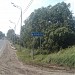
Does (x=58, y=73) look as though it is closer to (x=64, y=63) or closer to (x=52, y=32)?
(x=64, y=63)

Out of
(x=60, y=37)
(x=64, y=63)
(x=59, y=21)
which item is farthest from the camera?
(x=59, y=21)

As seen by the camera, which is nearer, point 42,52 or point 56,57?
point 56,57

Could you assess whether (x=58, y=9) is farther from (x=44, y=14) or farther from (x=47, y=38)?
(x=47, y=38)

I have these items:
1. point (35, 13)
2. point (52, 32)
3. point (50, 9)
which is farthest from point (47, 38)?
point (35, 13)

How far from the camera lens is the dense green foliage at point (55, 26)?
1227 inches

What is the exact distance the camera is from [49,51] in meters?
32.2

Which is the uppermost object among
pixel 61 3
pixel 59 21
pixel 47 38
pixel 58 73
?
pixel 61 3

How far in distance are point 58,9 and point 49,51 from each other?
7.25 meters

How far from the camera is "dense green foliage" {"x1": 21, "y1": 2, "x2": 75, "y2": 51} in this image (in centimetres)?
3116

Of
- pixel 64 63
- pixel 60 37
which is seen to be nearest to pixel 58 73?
pixel 64 63

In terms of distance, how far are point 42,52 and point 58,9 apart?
23.6ft

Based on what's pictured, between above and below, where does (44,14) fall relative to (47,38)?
above

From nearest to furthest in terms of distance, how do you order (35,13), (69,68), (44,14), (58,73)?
(58,73) → (69,68) → (44,14) → (35,13)

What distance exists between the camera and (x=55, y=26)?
110 ft
